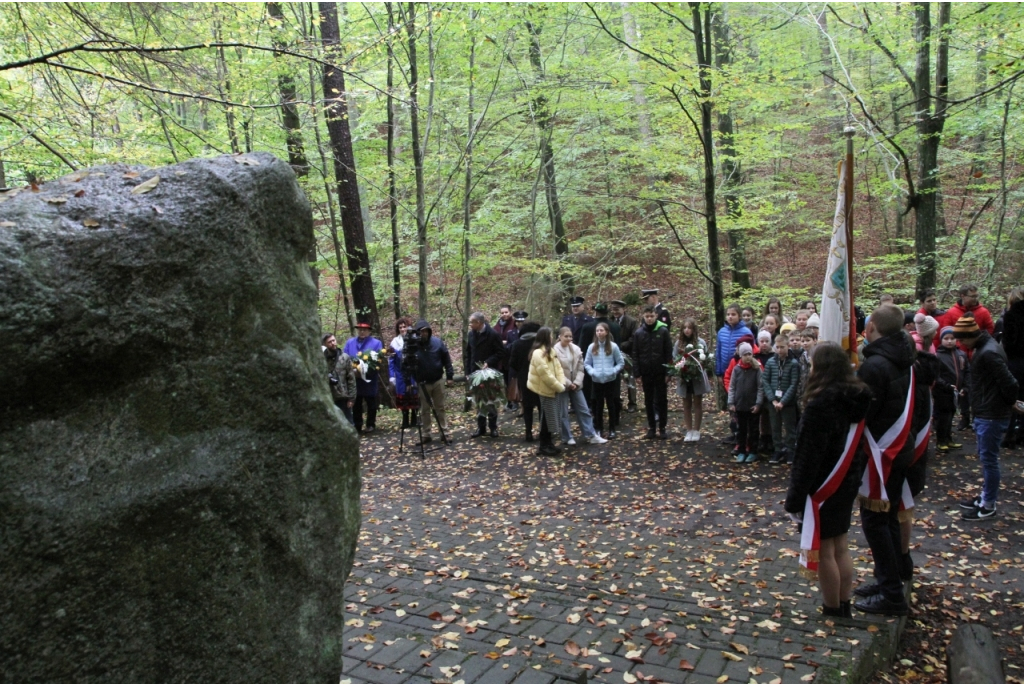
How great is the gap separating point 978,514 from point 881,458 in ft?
9.65

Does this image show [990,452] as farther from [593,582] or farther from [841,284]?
[593,582]

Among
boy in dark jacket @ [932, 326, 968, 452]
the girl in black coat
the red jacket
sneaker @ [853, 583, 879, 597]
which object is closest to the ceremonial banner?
the girl in black coat

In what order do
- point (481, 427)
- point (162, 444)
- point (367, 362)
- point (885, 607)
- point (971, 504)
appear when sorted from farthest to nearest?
point (367, 362) < point (481, 427) < point (971, 504) < point (885, 607) < point (162, 444)

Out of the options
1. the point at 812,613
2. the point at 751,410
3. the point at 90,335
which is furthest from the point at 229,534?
the point at 751,410

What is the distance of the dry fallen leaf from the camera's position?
2.54 meters

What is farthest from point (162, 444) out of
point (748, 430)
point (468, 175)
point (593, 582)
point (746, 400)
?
point (468, 175)

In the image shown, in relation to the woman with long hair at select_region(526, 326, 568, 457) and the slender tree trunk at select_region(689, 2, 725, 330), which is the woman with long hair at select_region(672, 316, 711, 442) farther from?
the woman with long hair at select_region(526, 326, 568, 457)

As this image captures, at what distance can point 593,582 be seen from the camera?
5.34 metres

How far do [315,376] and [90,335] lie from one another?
856 mm

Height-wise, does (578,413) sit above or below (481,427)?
above

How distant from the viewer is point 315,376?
111 inches

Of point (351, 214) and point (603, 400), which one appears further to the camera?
point (351, 214)

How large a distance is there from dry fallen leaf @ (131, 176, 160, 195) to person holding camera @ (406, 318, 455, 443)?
27.9 ft

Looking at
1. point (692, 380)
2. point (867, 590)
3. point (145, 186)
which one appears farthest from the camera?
point (692, 380)
